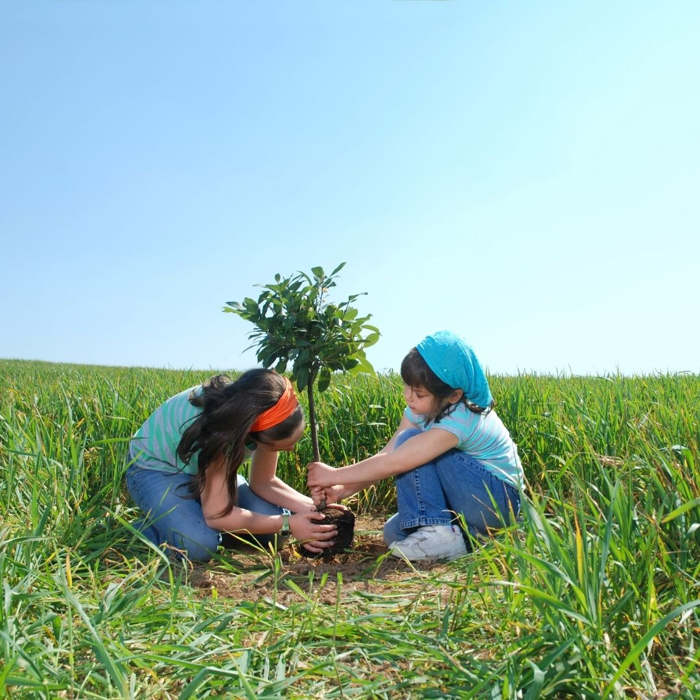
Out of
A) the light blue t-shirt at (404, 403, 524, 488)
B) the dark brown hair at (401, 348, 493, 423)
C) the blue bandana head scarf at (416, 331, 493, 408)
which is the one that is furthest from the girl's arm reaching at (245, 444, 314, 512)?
the blue bandana head scarf at (416, 331, 493, 408)

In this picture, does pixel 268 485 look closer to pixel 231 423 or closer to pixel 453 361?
pixel 231 423

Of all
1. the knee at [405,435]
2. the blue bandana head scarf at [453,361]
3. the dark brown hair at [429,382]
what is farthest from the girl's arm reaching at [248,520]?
the blue bandana head scarf at [453,361]

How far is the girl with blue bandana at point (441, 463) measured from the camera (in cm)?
302

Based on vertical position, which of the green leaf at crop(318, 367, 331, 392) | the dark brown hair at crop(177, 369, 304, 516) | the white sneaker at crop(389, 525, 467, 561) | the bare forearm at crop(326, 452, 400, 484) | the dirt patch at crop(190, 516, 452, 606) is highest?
the green leaf at crop(318, 367, 331, 392)

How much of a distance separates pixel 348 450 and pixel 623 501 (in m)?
2.75

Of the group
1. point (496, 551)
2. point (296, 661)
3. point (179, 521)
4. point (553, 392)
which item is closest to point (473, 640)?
point (496, 551)

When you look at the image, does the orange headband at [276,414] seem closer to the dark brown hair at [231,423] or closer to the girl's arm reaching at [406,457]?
the dark brown hair at [231,423]

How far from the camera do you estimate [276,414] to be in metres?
2.95

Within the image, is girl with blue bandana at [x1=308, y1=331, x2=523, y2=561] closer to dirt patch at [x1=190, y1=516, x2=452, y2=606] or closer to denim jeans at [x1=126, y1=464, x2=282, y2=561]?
dirt patch at [x1=190, y1=516, x2=452, y2=606]

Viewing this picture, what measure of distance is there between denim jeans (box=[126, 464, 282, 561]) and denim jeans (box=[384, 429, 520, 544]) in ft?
3.11

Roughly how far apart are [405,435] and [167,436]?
1.16 metres

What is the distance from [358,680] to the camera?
5.82 ft

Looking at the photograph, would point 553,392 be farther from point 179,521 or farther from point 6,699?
point 6,699

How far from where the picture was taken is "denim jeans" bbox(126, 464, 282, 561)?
3180 millimetres
